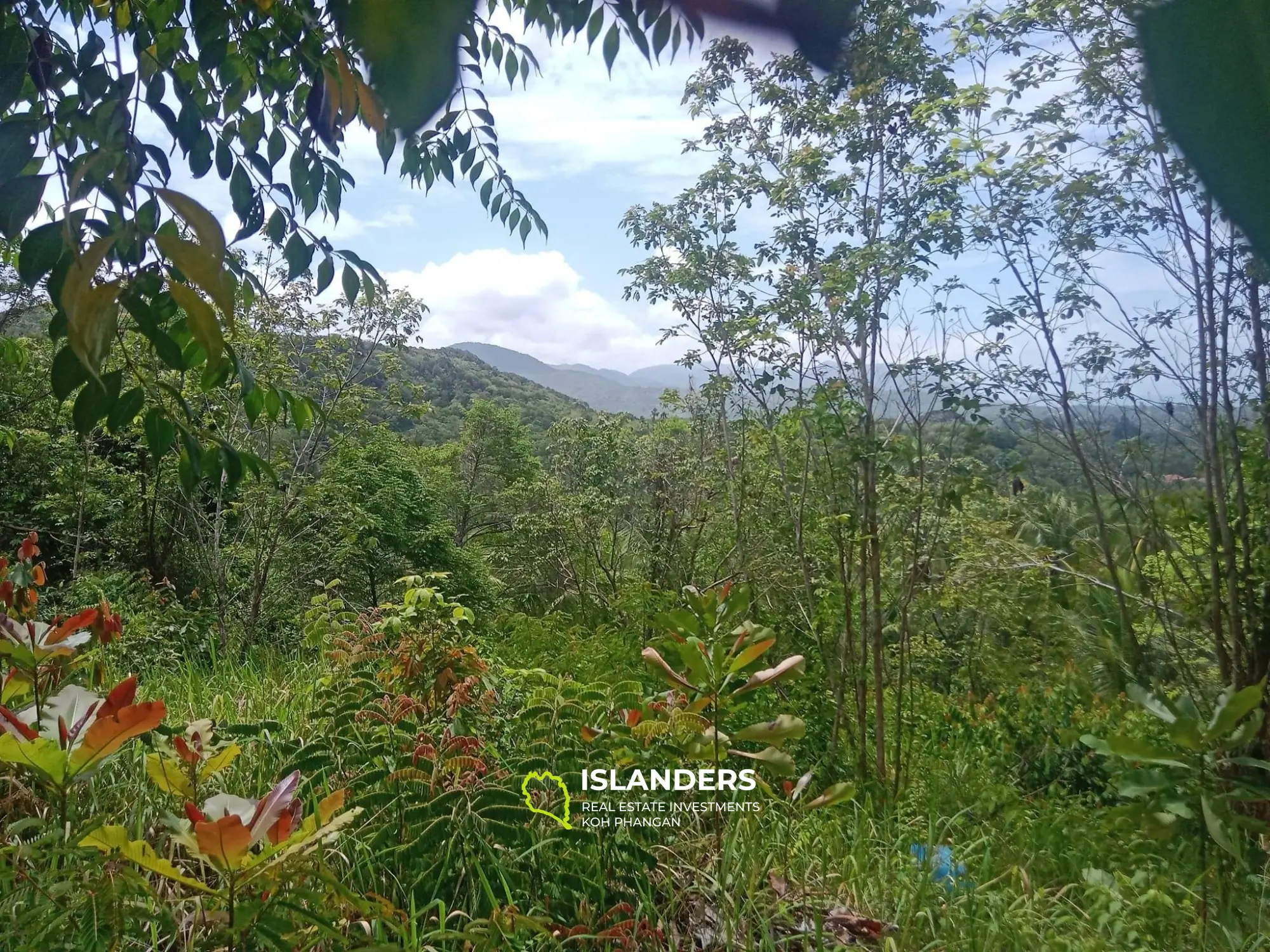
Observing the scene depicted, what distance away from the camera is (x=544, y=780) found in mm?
1201

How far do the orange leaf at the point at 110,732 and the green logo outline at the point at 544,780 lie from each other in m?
0.54

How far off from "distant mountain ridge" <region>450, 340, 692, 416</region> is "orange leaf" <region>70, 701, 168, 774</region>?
3.04 meters

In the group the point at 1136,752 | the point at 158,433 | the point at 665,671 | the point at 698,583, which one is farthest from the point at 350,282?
the point at 698,583

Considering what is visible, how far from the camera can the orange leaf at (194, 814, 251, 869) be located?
623mm

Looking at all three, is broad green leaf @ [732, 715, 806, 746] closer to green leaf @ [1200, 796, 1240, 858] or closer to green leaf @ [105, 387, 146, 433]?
green leaf @ [1200, 796, 1240, 858]

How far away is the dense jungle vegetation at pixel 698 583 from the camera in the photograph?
0.76 metres

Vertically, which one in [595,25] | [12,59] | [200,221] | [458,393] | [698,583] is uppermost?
[458,393]

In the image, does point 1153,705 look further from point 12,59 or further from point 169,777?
point 12,59

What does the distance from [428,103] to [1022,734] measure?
2.95 meters

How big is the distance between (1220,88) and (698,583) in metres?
3.70

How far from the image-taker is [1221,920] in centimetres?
126

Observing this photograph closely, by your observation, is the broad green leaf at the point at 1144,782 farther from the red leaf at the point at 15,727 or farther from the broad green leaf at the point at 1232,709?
the red leaf at the point at 15,727

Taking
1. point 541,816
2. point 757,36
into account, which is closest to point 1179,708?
point 541,816

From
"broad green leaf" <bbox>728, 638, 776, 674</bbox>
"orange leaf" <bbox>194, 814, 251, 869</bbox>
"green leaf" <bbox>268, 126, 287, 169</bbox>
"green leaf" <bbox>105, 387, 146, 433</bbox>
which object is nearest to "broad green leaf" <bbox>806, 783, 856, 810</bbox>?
"broad green leaf" <bbox>728, 638, 776, 674</bbox>
